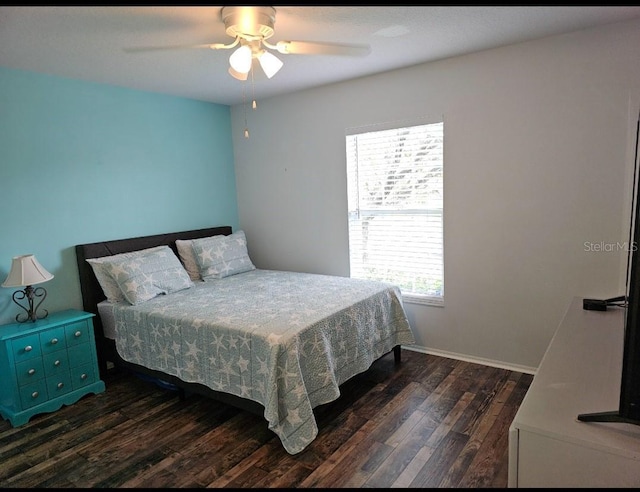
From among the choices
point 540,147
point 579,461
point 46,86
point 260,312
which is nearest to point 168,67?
point 46,86

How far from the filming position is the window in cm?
333

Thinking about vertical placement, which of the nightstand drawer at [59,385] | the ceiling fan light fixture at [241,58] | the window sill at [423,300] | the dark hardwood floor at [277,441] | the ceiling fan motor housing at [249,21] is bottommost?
the dark hardwood floor at [277,441]

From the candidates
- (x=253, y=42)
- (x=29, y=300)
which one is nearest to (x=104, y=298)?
(x=29, y=300)

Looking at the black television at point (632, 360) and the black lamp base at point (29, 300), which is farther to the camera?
the black lamp base at point (29, 300)

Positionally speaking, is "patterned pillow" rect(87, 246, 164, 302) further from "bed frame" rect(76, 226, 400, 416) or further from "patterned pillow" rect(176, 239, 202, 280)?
"patterned pillow" rect(176, 239, 202, 280)

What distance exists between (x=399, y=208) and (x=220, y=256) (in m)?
1.70

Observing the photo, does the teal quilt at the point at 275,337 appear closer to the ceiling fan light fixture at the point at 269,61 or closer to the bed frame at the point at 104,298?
the bed frame at the point at 104,298

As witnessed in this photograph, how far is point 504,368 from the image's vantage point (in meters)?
3.14

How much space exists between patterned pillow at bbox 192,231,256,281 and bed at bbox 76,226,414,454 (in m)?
0.01

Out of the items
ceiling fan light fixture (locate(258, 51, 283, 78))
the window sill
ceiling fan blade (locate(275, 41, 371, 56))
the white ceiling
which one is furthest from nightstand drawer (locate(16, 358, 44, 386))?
the window sill

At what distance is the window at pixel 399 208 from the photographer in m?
3.33

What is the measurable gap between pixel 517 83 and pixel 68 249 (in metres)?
3.57

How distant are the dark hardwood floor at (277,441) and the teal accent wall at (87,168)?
1044 mm

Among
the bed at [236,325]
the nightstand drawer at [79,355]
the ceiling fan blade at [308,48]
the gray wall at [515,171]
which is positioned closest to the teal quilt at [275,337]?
the bed at [236,325]
